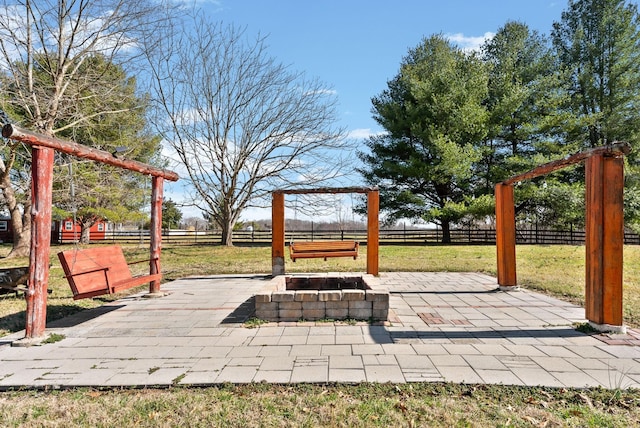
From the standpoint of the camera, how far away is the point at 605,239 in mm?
3936

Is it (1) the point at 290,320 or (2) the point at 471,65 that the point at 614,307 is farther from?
(2) the point at 471,65

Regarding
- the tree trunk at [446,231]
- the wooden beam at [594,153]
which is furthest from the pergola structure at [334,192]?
the tree trunk at [446,231]

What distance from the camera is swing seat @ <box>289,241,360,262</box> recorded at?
24.5ft

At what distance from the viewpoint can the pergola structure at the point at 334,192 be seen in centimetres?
750

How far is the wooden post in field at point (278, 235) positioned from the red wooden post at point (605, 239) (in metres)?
5.39

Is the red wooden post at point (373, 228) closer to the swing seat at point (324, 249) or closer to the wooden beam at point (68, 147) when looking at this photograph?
the swing seat at point (324, 249)

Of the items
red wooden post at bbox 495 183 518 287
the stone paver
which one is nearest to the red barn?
the stone paver

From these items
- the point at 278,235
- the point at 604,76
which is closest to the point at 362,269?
the point at 278,235

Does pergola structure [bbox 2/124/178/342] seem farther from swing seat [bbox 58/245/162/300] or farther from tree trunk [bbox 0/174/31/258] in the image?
tree trunk [bbox 0/174/31/258]

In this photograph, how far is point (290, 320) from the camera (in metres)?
4.49

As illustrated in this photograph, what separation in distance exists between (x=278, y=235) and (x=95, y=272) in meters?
3.69

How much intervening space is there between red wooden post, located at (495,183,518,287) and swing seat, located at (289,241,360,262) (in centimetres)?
277

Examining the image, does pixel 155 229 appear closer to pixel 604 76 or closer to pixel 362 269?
pixel 362 269

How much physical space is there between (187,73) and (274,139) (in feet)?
14.7
